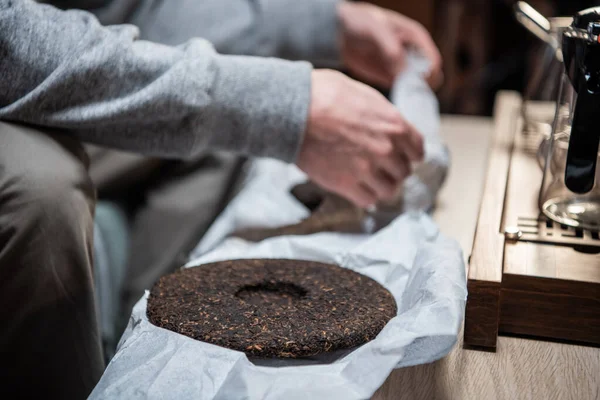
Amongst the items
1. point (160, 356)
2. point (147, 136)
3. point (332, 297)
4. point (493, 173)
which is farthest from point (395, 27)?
point (160, 356)

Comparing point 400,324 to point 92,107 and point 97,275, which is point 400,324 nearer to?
point 92,107

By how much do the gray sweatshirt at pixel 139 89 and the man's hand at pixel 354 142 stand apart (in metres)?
0.03

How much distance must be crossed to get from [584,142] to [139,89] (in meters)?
0.46

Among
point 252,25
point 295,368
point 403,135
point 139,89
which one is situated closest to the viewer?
point 295,368

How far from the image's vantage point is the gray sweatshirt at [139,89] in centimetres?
73

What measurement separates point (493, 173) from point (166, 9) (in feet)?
2.11

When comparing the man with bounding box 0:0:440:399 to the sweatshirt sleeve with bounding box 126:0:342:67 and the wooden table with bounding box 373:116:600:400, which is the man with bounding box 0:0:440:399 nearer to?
the wooden table with bounding box 373:116:600:400

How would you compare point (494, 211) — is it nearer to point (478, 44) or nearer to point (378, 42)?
point (378, 42)

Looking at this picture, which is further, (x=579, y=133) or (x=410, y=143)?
(x=410, y=143)

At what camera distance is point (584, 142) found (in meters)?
0.67

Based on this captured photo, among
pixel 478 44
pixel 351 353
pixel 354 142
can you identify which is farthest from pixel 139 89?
pixel 478 44

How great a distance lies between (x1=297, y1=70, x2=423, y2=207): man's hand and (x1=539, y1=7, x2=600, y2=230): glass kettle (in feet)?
0.63

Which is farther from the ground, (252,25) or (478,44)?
(252,25)

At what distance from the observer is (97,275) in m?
1.07
